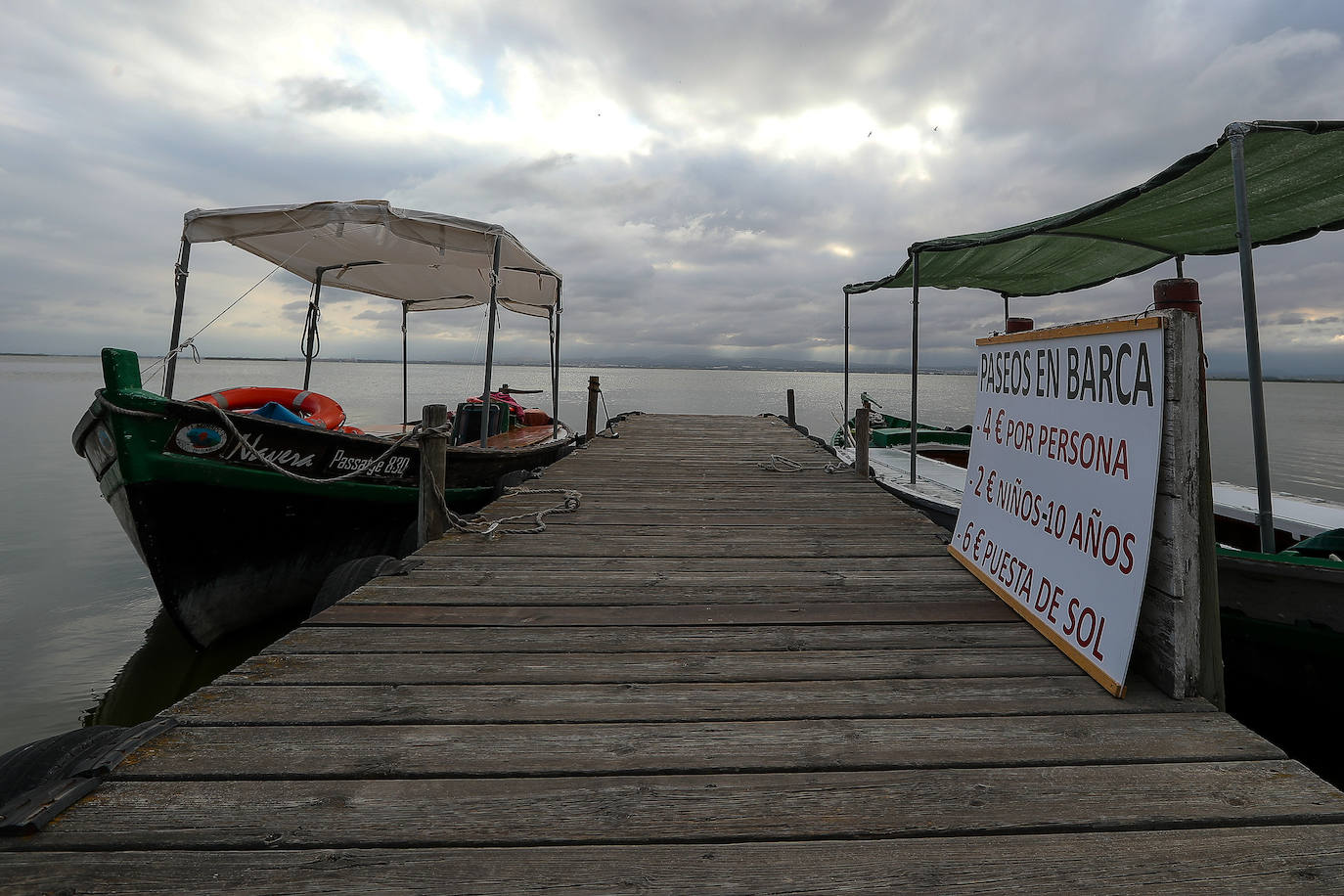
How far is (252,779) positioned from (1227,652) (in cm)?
460

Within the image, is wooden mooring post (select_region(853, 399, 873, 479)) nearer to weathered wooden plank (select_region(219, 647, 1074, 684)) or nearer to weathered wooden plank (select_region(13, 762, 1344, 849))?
weathered wooden plank (select_region(219, 647, 1074, 684))

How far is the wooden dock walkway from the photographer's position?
1402 millimetres

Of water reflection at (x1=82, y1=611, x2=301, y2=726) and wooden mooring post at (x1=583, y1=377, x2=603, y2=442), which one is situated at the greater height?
wooden mooring post at (x1=583, y1=377, x2=603, y2=442)

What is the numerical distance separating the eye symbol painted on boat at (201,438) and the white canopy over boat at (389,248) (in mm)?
2333

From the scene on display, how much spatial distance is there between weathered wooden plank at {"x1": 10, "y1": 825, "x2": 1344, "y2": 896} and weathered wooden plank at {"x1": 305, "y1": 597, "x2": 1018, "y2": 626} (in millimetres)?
1395

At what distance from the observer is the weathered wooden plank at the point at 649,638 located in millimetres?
2586

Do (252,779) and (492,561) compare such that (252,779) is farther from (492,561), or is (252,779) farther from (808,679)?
(492,561)

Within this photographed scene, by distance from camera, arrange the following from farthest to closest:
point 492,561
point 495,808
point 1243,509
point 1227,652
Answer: point 1243,509
point 492,561
point 1227,652
point 495,808

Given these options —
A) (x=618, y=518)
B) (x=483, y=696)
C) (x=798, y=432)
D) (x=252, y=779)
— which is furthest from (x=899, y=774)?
(x=798, y=432)

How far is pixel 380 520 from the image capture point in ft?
21.7

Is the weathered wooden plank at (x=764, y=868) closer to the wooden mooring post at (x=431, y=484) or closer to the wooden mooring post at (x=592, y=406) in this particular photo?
the wooden mooring post at (x=431, y=484)

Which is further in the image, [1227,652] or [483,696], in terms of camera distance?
[1227,652]

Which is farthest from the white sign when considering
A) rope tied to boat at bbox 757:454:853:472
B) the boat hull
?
the boat hull

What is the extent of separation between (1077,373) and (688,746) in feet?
7.61
